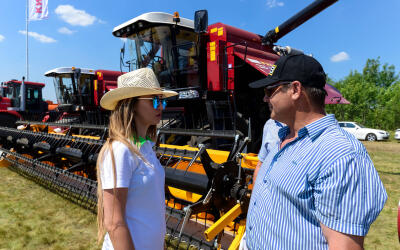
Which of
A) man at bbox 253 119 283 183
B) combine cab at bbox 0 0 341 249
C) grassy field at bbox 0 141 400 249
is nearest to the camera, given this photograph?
man at bbox 253 119 283 183

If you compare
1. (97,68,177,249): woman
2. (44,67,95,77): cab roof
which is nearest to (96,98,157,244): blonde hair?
(97,68,177,249): woman

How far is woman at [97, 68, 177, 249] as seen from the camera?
44.3 inches

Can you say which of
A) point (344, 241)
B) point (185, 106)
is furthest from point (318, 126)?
point (185, 106)

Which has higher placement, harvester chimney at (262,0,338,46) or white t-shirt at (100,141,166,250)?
harvester chimney at (262,0,338,46)

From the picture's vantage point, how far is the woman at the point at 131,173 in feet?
3.69

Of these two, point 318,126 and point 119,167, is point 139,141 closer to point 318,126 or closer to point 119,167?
point 119,167

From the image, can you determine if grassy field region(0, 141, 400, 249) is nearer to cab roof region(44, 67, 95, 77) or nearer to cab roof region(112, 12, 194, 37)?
cab roof region(112, 12, 194, 37)

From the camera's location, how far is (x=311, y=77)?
1.18m

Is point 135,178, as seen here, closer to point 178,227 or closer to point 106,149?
point 106,149

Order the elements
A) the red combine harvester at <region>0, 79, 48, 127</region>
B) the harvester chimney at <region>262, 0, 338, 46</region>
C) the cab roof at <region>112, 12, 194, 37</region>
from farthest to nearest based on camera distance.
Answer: the red combine harvester at <region>0, 79, 48, 127</region>
the harvester chimney at <region>262, 0, 338, 46</region>
the cab roof at <region>112, 12, 194, 37</region>

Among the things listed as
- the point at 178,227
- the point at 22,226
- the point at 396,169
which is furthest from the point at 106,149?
the point at 396,169

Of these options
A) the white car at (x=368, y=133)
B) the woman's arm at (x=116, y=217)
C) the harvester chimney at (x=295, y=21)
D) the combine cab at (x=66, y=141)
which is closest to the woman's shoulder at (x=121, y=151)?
the woman's arm at (x=116, y=217)

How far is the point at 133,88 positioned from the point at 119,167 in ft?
1.26

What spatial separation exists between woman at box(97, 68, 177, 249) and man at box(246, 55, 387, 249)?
0.51 metres
